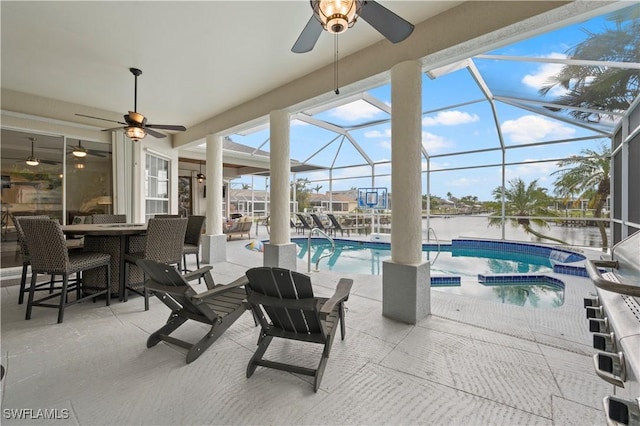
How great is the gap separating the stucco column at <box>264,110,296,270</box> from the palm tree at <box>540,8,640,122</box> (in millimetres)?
4236

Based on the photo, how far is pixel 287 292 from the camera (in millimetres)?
1889

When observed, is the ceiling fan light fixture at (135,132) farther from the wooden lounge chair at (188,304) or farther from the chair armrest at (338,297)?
the chair armrest at (338,297)

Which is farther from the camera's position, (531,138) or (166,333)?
(531,138)

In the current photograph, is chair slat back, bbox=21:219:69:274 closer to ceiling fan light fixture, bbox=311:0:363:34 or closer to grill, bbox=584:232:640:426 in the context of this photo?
ceiling fan light fixture, bbox=311:0:363:34

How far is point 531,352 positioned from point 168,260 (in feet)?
12.6

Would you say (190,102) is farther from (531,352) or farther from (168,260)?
(531,352)

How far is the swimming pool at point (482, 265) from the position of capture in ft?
14.1

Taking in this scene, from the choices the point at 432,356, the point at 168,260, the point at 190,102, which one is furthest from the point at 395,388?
the point at 190,102

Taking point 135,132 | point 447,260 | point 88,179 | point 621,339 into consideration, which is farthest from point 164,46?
point 447,260

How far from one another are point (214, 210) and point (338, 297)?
4.38 metres

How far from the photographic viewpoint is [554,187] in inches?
301

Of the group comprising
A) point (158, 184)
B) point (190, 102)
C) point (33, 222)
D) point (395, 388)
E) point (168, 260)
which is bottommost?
point (395, 388)

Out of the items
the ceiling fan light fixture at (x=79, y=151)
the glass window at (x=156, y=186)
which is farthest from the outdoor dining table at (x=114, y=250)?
the glass window at (x=156, y=186)

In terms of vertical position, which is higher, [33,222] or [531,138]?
[531,138]
